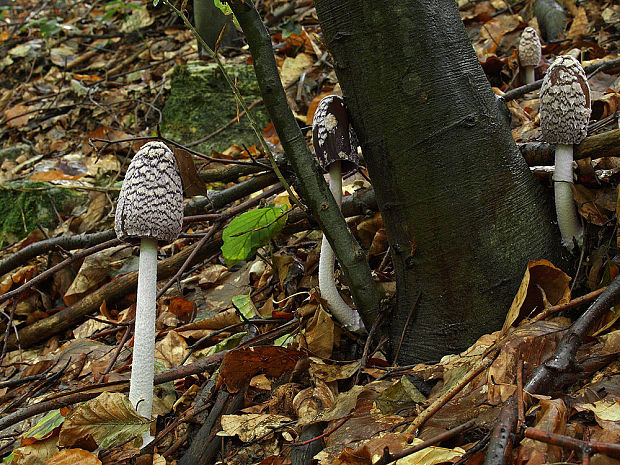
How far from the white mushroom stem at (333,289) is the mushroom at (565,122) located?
0.78 meters

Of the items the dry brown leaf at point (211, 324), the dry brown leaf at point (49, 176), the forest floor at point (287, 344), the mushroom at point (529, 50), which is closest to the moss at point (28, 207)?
the forest floor at point (287, 344)

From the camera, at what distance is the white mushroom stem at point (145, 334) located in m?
1.78

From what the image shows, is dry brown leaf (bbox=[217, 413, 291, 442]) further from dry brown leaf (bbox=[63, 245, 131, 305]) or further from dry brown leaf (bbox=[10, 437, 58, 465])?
dry brown leaf (bbox=[63, 245, 131, 305])

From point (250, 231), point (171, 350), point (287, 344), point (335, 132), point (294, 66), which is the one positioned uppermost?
point (294, 66)

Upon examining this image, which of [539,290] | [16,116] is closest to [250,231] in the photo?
[539,290]

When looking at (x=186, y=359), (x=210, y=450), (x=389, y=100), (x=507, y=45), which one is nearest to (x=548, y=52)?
(x=507, y=45)

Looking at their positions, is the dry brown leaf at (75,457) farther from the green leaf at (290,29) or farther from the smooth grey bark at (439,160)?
the green leaf at (290,29)

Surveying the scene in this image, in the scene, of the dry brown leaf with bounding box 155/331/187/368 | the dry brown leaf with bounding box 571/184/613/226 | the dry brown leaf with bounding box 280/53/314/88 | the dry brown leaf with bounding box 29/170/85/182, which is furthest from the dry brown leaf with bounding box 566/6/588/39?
the dry brown leaf with bounding box 29/170/85/182

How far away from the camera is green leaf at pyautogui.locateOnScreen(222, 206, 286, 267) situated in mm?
2100

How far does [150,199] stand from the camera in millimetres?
1729

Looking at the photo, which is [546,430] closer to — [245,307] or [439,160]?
[439,160]

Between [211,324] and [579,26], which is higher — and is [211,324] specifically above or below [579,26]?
below

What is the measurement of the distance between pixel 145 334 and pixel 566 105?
1.68 m

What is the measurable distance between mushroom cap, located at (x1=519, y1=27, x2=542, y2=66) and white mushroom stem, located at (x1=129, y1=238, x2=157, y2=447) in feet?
9.58
